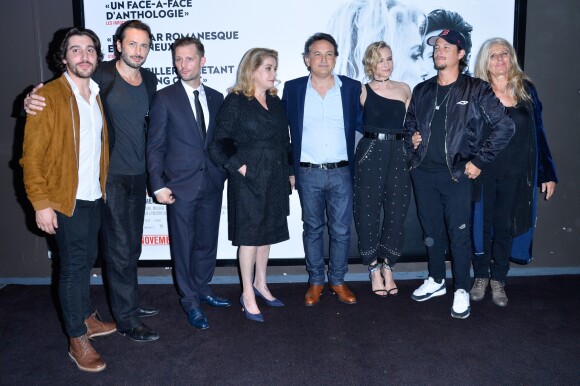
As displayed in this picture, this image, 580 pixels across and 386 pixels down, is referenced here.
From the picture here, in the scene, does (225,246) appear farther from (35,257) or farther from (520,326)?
(520,326)

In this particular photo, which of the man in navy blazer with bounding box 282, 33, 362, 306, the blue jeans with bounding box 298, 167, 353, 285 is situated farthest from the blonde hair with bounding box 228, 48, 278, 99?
the blue jeans with bounding box 298, 167, 353, 285

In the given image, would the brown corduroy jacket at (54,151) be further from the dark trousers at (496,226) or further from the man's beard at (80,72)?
the dark trousers at (496,226)

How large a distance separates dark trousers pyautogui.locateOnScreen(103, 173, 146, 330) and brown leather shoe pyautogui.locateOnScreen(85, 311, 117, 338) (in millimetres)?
91

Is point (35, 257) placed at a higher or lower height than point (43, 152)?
lower

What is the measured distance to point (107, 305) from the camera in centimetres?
374

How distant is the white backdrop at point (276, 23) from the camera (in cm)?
396

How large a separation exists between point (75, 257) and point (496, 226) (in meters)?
2.81

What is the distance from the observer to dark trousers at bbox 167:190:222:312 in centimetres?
326

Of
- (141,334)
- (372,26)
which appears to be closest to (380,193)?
(372,26)

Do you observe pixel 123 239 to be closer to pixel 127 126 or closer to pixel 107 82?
pixel 127 126

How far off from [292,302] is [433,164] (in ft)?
4.67

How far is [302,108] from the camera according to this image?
349 centimetres

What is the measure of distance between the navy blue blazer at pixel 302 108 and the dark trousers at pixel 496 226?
0.99m

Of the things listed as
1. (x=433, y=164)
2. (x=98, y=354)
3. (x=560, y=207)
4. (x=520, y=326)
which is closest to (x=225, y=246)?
(x=98, y=354)
